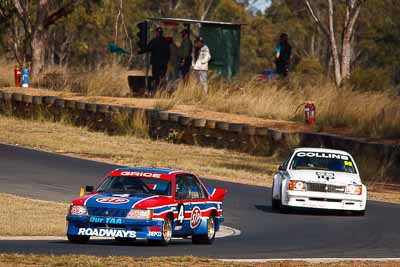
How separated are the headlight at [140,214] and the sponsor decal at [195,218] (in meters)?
1.30

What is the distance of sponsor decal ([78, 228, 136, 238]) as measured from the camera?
577 inches

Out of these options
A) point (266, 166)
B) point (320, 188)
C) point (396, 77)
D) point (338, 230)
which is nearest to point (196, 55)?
point (266, 166)

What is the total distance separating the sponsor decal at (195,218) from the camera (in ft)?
52.4

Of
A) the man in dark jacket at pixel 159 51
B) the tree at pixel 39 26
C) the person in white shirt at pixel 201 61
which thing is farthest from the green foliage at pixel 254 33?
the person in white shirt at pixel 201 61

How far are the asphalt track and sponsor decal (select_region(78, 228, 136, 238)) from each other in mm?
180

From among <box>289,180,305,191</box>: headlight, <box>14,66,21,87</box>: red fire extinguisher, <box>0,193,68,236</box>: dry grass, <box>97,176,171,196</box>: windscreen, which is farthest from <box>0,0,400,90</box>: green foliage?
<box>97,176,171,196</box>: windscreen

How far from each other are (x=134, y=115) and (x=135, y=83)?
14.0 ft

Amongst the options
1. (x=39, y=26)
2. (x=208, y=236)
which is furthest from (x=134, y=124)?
(x=208, y=236)

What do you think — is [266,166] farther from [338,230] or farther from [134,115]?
[338,230]

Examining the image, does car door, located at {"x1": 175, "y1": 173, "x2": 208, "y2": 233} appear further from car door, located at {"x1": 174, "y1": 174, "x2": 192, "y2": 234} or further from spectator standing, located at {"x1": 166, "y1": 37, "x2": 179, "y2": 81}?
spectator standing, located at {"x1": 166, "y1": 37, "x2": 179, "y2": 81}

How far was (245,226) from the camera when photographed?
19.8 meters

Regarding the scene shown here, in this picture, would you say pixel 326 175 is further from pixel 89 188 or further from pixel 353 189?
pixel 89 188

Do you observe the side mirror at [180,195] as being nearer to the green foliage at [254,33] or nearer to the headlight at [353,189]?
the headlight at [353,189]

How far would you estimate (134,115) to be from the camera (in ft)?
118
